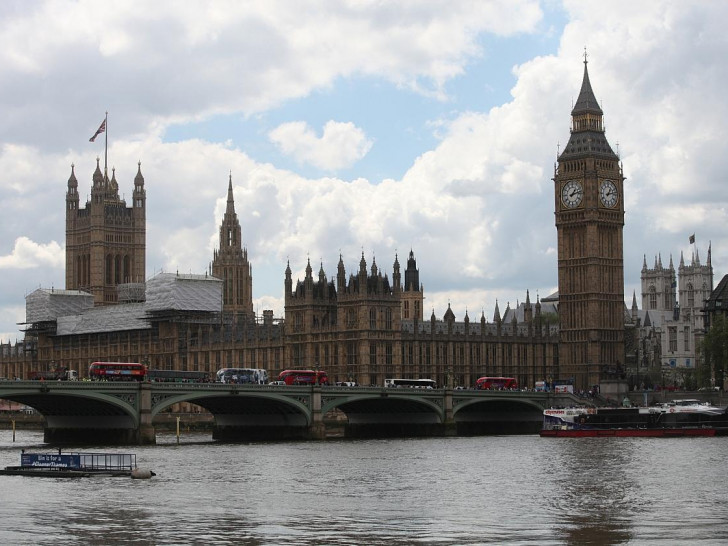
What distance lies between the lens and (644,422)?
12812 cm

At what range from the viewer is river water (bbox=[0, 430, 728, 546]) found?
55719 mm

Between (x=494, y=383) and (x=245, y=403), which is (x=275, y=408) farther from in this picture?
(x=494, y=383)

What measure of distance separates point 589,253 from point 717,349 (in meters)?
21.9

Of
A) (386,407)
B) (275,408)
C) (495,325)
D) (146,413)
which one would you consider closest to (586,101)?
(495,325)

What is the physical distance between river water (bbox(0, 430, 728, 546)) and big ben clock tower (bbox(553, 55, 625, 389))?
6207cm

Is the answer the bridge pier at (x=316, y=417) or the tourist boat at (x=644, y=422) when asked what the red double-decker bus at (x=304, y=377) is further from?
the tourist boat at (x=644, y=422)

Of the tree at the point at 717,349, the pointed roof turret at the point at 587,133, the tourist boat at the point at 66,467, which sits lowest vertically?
the tourist boat at the point at 66,467

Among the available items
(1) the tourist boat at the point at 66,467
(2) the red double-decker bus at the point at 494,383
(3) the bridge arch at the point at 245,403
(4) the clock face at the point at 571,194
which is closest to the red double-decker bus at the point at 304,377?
(3) the bridge arch at the point at 245,403

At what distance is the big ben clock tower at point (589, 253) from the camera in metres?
166

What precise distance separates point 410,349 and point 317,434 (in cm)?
4442

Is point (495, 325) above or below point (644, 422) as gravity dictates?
above

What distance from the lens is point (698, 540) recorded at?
5356cm

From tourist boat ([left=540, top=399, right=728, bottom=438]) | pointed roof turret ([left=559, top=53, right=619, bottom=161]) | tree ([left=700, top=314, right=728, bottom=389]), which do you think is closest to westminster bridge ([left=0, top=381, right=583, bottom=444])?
tourist boat ([left=540, top=399, right=728, bottom=438])

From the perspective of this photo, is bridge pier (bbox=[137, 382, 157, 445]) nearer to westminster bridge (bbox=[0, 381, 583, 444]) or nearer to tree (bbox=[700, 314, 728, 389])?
westminster bridge (bbox=[0, 381, 583, 444])
